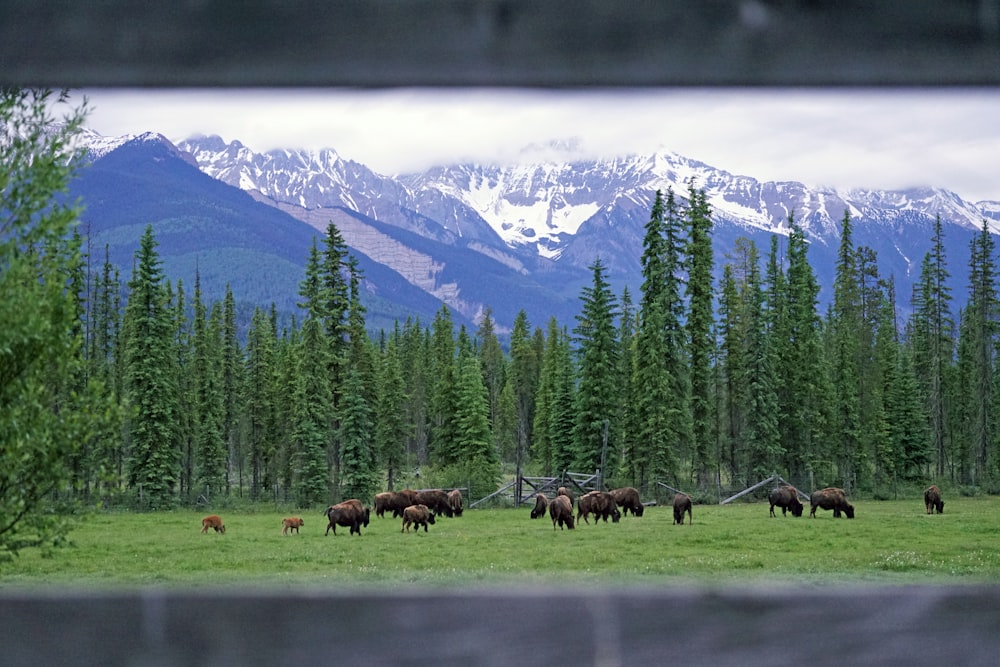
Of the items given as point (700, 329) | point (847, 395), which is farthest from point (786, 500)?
point (847, 395)

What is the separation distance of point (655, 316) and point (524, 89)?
28.9 m

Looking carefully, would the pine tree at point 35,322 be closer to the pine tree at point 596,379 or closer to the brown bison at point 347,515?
the brown bison at point 347,515

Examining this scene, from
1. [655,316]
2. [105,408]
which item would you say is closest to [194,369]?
[655,316]

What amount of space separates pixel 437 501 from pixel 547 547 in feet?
30.9

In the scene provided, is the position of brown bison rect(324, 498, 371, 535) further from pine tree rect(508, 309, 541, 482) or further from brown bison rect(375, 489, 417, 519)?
pine tree rect(508, 309, 541, 482)

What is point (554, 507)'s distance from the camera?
67.5ft

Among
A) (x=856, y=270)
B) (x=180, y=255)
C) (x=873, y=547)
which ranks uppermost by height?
(x=180, y=255)

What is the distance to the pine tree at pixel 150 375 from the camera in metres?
27.9

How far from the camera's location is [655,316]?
29.6 metres

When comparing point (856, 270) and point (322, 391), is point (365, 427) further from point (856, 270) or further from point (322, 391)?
point (856, 270)

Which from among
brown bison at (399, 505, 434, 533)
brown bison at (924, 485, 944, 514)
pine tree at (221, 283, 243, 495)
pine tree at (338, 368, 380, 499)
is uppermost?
pine tree at (221, 283, 243, 495)

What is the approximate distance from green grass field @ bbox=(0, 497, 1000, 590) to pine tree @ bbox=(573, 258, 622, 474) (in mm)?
7794

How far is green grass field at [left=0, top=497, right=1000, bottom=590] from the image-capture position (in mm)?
11266

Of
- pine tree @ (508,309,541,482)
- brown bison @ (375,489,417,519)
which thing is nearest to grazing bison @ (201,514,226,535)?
brown bison @ (375,489,417,519)
